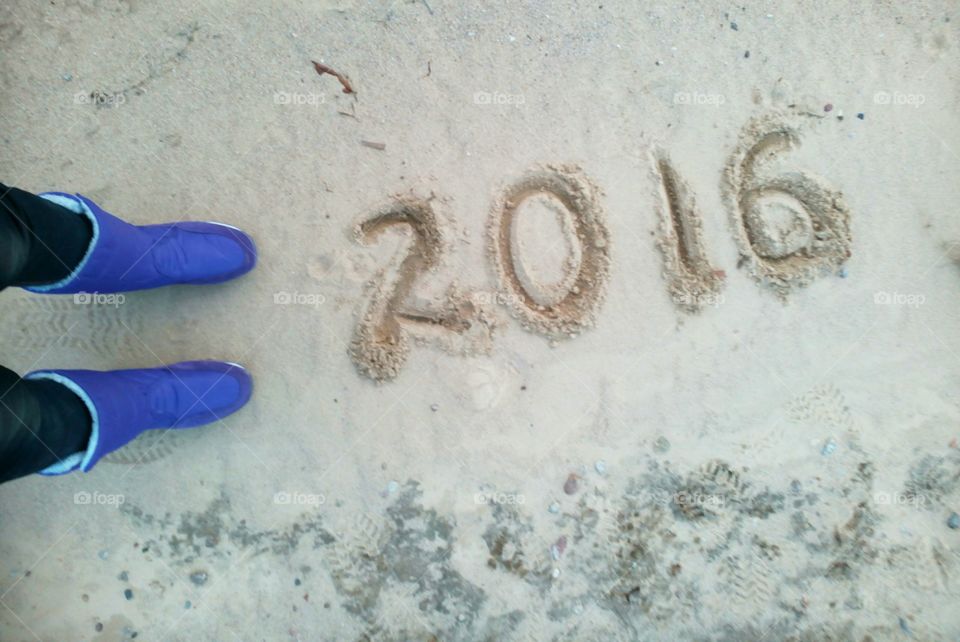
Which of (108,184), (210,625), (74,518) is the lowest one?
(210,625)

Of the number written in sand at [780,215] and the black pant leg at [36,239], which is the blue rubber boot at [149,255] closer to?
the black pant leg at [36,239]

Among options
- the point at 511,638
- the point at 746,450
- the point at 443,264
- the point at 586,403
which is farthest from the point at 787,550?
the point at 443,264

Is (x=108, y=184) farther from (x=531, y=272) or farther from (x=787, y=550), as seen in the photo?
(x=787, y=550)

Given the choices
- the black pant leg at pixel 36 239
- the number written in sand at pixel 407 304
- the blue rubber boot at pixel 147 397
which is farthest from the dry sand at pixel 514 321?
the black pant leg at pixel 36 239

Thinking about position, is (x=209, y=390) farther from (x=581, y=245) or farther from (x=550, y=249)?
(x=581, y=245)

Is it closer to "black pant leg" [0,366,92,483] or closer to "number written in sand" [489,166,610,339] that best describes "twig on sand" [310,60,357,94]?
"number written in sand" [489,166,610,339]

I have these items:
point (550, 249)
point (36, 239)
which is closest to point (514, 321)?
point (550, 249)
